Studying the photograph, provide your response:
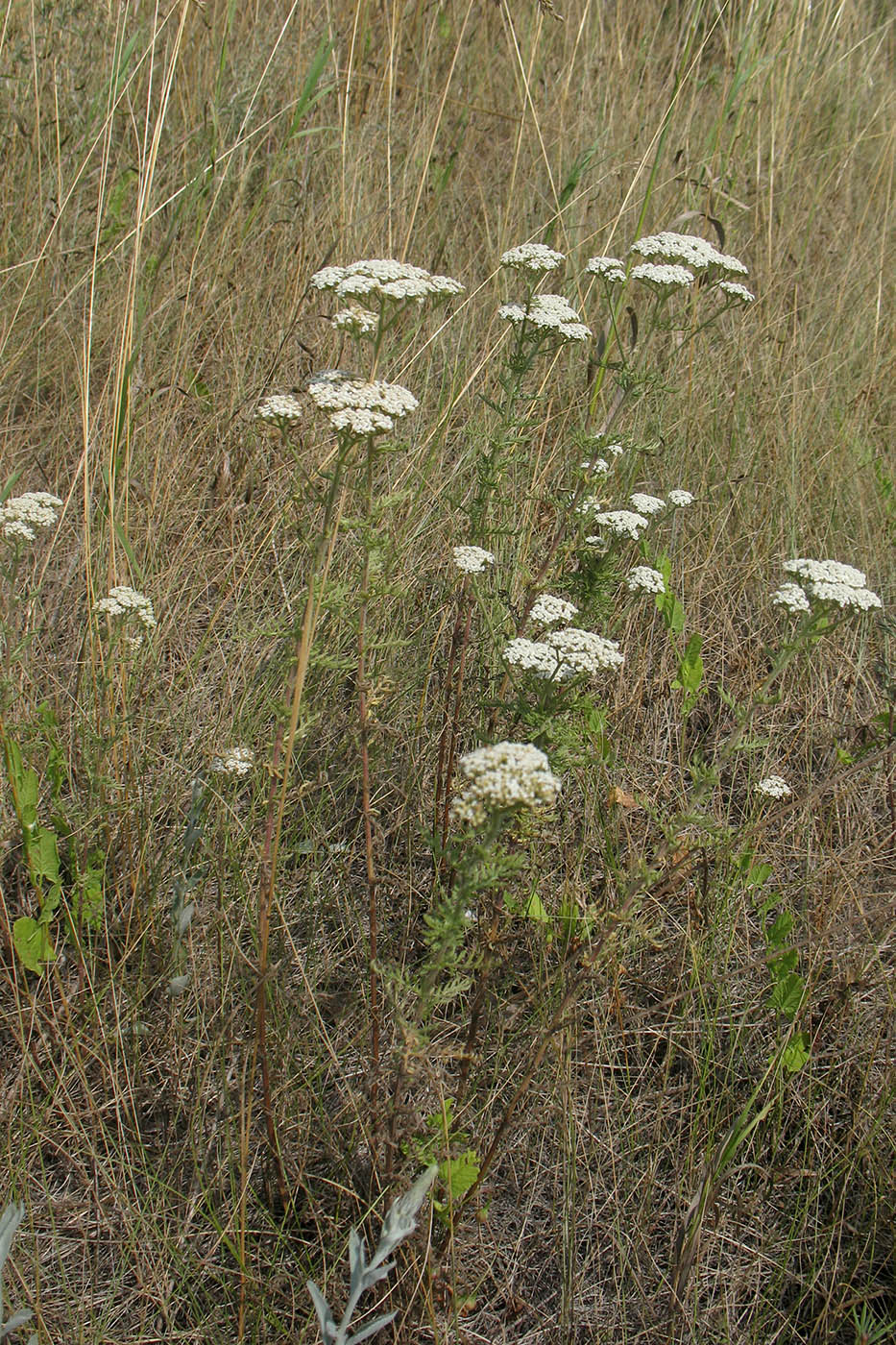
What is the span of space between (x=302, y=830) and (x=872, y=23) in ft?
21.7

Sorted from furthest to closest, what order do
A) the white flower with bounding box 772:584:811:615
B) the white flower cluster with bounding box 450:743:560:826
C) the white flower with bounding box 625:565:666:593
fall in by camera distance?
the white flower with bounding box 625:565:666:593
the white flower with bounding box 772:584:811:615
the white flower cluster with bounding box 450:743:560:826

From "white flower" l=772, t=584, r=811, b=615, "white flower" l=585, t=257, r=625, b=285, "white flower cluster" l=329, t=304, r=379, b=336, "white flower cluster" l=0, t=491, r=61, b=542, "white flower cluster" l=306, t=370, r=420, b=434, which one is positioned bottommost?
"white flower cluster" l=0, t=491, r=61, b=542

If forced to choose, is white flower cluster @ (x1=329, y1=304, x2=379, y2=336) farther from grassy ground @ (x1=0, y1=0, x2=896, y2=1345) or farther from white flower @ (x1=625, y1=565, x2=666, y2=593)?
white flower @ (x1=625, y1=565, x2=666, y2=593)

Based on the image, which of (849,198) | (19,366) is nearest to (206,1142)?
(19,366)

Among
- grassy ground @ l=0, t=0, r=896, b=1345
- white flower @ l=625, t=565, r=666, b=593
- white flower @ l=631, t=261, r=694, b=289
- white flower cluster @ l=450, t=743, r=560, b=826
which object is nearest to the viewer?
white flower cluster @ l=450, t=743, r=560, b=826

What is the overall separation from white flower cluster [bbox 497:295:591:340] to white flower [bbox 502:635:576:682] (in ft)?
2.35

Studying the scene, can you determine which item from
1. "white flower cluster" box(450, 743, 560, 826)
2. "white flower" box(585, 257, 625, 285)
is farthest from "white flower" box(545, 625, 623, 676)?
"white flower" box(585, 257, 625, 285)

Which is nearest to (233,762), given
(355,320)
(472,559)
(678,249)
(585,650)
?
(472,559)

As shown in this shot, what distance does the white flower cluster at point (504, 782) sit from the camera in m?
1.34

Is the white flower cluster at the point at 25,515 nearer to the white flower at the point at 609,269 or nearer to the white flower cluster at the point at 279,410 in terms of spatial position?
the white flower cluster at the point at 279,410

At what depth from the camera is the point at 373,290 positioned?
1723 mm

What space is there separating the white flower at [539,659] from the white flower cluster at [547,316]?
2.35ft

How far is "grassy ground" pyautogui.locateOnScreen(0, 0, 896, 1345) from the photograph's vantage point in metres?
1.74

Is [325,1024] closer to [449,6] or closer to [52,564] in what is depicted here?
[52,564]
